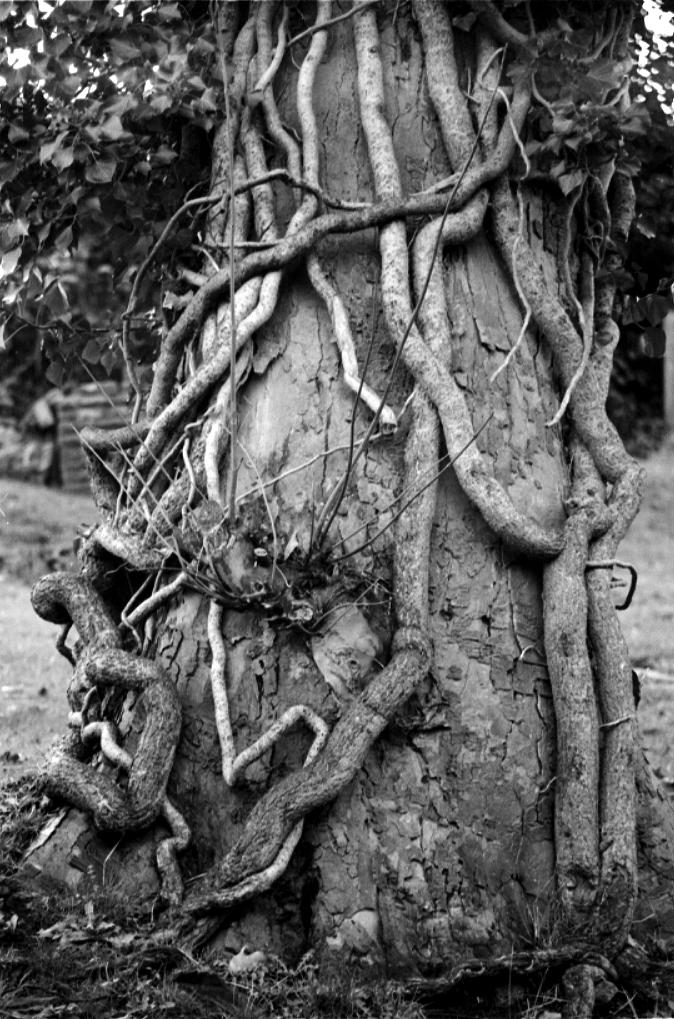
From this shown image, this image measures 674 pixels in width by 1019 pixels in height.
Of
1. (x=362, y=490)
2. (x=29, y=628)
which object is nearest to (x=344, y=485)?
(x=362, y=490)

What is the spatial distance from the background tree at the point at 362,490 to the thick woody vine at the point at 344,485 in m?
0.01

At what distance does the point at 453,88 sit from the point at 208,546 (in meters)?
1.88

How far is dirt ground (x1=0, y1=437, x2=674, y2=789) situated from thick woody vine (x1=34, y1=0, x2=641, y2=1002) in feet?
2.94

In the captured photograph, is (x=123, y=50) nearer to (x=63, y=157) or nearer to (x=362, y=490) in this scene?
(x=63, y=157)

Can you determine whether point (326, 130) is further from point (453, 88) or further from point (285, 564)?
point (285, 564)

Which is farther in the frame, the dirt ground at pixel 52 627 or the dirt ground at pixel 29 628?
the dirt ground at pixel 52 627

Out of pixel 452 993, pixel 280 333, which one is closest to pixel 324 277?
pixel 280 333

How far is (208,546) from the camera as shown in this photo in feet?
12.4

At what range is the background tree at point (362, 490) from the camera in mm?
3711

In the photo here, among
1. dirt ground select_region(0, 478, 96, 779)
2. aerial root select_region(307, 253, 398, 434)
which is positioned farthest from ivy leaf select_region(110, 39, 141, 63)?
dirt ground select_region(0, 478, 96, 779)

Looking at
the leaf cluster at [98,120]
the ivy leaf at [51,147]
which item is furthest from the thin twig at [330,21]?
the ivy leaf at [51,147]

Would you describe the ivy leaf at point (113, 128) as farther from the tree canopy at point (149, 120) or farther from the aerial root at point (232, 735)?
the aerial root at point (232, 735)

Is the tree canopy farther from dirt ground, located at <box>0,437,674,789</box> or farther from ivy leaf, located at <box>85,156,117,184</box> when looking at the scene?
dirt ground, located at <box>0,437,674,789</box>

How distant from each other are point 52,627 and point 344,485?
16.4 ft
